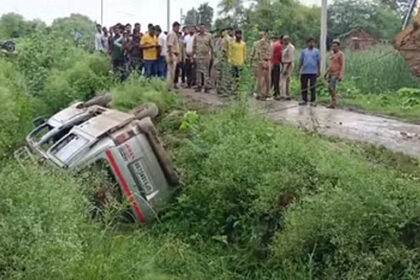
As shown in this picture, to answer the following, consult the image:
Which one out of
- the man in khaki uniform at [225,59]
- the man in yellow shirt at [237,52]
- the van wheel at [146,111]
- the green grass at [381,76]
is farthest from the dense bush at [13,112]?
the green grass at [381,76]

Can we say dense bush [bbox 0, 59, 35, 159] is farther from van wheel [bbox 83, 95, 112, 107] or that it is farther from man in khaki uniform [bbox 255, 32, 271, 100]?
man in khaki uniform [bbox 255, 32, 271, 100]

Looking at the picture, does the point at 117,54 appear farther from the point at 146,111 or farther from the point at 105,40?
the point at 146,111

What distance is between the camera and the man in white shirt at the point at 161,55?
60.1 ft

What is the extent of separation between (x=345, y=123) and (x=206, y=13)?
24.0 m

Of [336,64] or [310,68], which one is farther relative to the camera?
[310,68]

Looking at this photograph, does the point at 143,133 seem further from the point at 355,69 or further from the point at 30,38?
the point at 30,38

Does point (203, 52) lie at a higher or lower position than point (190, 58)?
higher

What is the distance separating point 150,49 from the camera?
18.1 metres

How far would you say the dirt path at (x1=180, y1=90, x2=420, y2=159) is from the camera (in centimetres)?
1168

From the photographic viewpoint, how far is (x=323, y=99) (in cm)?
1717

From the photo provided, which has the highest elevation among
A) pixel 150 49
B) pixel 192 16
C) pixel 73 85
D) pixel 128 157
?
pixel 192 16

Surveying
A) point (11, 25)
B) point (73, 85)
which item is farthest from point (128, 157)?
point (11, 25)

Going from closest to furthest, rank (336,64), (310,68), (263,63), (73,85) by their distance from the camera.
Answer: (336,64), (310,68), (263,63), (73,85)

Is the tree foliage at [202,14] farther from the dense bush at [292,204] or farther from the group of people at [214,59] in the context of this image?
the dense bush at [292,204]
